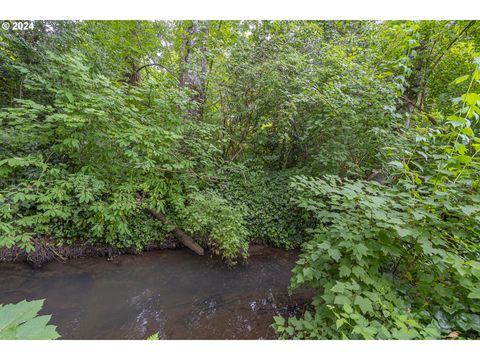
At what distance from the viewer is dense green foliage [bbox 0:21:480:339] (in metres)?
1.59

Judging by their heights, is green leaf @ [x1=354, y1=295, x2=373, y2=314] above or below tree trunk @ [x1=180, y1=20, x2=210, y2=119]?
below

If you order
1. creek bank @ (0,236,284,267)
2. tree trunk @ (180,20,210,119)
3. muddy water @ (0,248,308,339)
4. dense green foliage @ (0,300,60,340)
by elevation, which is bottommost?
muddy water @ (0,248,308,339)

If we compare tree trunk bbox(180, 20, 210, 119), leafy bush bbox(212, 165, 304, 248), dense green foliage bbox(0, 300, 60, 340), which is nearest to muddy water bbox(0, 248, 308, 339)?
leafy bush bbox(212, 165, 304, 248)

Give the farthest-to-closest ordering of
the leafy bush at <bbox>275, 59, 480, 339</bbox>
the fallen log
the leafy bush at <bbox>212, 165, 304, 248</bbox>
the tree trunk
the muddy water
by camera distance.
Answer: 1. the tree trunk
2. the leafy bush at <bbox>212, 165, 304, 248</bbox>
3. the fallen log
4. the muddy water
5. the leafy bush at <bbox>275, 59, 480, 339</bbox>

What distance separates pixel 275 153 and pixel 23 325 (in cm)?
545

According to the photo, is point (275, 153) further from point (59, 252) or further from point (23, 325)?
point (23, 325)

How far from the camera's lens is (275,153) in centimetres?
575

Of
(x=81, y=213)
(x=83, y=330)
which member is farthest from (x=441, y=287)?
(x=81, y=213)

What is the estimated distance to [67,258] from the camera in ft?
11.9

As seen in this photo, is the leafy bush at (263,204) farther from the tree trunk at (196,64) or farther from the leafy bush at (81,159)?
the tree trunk at (196,64)

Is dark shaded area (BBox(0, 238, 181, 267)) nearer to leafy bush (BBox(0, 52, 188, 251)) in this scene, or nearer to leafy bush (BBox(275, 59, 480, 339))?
leafy bush (BBox(0, 52, 188, 251))

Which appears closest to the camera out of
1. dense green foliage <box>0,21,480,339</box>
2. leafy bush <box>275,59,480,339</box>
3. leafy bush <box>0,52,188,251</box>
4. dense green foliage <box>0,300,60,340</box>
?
dense green foliage <box>0,300,60,340</box>

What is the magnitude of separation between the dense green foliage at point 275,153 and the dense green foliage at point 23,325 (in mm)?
1436

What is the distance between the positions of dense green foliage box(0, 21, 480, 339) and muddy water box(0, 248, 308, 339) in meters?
0.46
